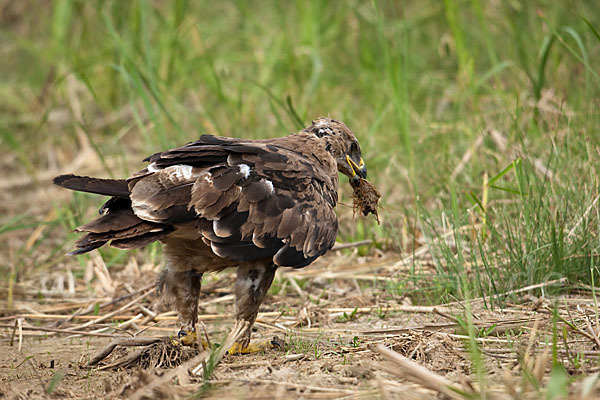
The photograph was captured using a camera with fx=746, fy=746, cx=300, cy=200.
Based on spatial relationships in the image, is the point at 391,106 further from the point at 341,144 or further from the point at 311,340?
the point at 311,340

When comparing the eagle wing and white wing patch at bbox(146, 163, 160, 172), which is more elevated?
white wing patch at bbox(146, 163, 160, 172)

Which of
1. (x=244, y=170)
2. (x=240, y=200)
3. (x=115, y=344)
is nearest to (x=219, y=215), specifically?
(x=240, y=200)

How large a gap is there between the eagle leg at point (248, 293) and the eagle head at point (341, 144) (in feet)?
3.00

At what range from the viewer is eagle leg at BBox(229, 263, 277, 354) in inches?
138

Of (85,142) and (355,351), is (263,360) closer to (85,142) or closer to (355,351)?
(355,351)

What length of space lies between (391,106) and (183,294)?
9.90 feet

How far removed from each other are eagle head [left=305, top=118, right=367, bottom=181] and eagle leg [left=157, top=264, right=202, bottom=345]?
3.43 ft

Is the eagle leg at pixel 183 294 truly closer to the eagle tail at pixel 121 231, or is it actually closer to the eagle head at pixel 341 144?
the eagle tail at pixel 121 231

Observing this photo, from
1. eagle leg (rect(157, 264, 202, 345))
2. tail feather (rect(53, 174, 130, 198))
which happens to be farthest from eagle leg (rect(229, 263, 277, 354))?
tail feather (rect(53, 174, 130, 198))

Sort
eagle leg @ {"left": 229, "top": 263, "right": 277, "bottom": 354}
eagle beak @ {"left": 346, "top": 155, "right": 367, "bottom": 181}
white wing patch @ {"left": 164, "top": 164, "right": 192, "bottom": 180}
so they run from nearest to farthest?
white wing patch @ {"left": 164, "top": 164, "right": 192, "bottom": 180} < eagle leg @ {"left": 229, "top": 263, "right": 277, "bottom": 354} < eagle beak @ {"left": 346, "top": 155, "right": 367, "bottom": 181}

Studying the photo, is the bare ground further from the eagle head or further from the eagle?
the eagle head

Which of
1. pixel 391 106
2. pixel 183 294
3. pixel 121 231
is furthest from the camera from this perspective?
pixel 391 106

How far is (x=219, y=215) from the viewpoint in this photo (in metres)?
3.24

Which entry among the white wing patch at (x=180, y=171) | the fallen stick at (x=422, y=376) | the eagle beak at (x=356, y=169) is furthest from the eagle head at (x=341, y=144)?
the fallen stick at (x=422, y=376)
